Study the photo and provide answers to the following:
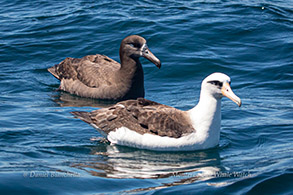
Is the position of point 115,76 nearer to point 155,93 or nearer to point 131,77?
point 131,77

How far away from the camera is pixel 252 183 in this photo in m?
7.47

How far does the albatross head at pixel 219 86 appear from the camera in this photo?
30.3 feet

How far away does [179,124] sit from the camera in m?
9.46

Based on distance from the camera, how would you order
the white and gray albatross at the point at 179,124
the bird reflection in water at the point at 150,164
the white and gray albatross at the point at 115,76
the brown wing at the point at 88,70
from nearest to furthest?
the bird reflection in water at the point at 150,164
the white and gray albatross at the point at 179,124
the white and gray albatross at the point at 115,76
the brown wing at the point at 88,70

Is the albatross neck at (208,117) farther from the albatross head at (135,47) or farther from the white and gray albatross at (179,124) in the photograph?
the albatross head at (135,47)

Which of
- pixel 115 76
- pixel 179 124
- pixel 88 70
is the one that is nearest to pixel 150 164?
pixel 179 124

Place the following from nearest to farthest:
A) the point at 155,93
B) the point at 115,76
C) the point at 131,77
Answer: the point at 131,77 → the point at 115,76 → the point at 155,93

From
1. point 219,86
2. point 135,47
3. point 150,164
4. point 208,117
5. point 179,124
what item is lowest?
point 150,164

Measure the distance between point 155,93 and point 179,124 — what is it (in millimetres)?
4368

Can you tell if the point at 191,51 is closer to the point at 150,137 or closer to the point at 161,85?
the point at 161,85

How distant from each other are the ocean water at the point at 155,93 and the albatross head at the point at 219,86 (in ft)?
3.24

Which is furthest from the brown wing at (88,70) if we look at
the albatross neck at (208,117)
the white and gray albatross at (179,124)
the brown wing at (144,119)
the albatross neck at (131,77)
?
the albatross neck at (208,117)

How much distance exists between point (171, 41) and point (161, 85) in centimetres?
283

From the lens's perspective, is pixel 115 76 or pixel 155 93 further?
pixel 155 93
